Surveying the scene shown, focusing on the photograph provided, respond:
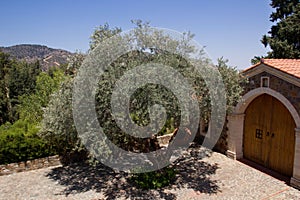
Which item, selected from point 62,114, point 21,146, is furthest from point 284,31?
point 21,146

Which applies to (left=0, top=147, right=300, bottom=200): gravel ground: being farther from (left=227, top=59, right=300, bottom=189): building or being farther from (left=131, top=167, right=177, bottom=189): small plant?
(left=227, top=59, right=300, bottom=189): building

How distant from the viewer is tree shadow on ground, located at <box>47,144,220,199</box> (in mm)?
8086

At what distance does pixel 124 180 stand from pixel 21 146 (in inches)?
189

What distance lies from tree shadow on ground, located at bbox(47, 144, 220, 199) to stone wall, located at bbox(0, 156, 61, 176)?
50cm

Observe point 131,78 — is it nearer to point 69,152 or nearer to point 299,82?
point 299,82

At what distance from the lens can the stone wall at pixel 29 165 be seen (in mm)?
9875

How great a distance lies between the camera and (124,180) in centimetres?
912

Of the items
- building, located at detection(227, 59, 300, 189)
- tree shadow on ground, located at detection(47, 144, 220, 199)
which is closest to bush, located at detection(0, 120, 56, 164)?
tree shadow on ground, located at detection(47, 144, 220, 199)

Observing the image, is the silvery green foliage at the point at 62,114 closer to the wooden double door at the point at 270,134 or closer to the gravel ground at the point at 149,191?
the gravel ground at the point at 149,191

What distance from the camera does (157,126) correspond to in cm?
662

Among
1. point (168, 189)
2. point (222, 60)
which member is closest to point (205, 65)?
point (222, 60)

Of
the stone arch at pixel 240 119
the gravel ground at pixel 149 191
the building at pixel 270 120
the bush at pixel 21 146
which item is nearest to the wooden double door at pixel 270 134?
the building at pixel 270 120

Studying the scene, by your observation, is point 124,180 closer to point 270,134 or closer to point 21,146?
point 21,146

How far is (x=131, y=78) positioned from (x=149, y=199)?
409cm
